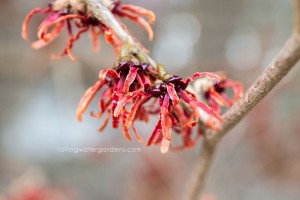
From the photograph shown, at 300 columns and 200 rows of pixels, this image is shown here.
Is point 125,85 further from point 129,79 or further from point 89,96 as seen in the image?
point 89,96

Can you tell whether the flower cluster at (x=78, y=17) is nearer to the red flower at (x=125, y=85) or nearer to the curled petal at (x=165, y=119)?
the red flower at (x=125, y=85)

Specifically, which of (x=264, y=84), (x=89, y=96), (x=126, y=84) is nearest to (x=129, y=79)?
(x=126, y=84)

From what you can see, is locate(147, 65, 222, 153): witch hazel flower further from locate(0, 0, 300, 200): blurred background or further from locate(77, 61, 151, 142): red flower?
locate(0, 0, 300, 200): blurred background

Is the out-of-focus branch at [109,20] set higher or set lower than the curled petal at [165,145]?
higher

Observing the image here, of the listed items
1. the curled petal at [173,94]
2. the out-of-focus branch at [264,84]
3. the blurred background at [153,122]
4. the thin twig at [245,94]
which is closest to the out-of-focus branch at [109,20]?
the thin twig at [245,94]

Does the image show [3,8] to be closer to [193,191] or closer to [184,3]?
[184,3]

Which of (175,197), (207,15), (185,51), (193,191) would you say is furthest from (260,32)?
(193,191)
